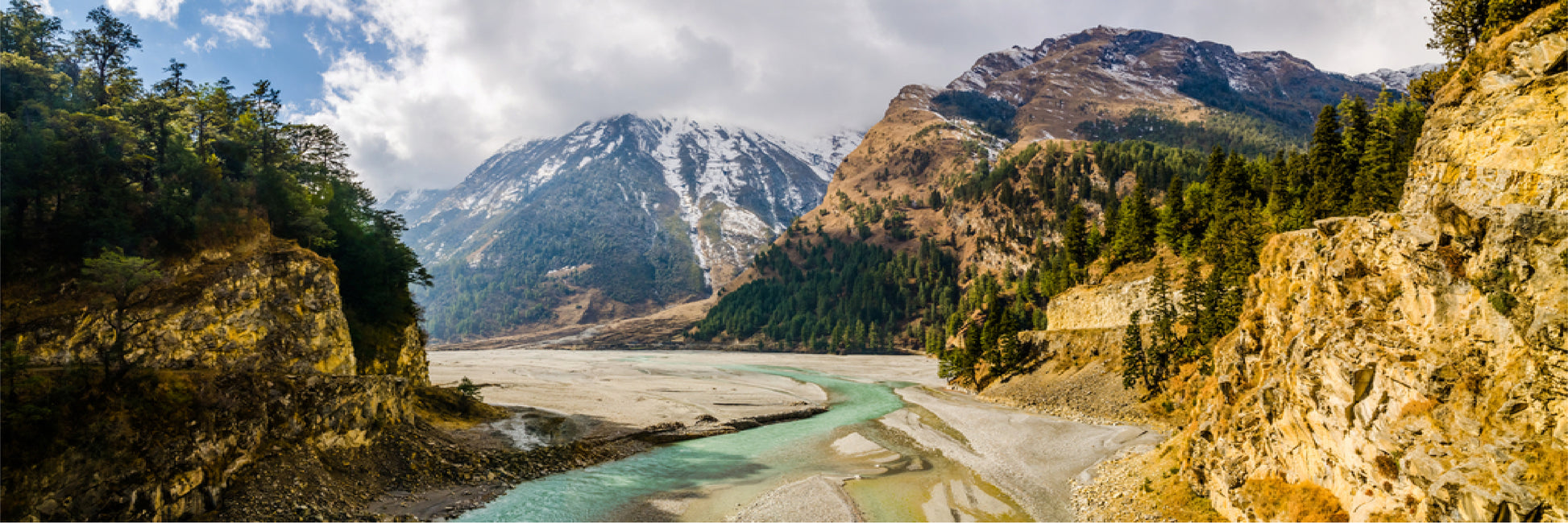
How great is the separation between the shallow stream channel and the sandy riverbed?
0.12 m

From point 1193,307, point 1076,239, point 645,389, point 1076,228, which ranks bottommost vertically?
point 645,389

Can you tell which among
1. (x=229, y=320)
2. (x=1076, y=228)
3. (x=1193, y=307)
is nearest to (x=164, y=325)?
(x=229, y=320)

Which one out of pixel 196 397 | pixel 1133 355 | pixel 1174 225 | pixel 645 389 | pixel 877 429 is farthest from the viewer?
pixel 645 389

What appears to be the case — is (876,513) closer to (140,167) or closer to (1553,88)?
(1553,88)

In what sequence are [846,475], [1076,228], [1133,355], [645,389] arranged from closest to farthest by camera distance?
[846,475], [1133,355], [645,389], [1076,228]

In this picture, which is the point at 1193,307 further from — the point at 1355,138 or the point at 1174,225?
the point at 1355,138

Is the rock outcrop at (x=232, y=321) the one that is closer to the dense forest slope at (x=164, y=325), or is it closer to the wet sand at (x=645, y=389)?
the dense forest slope at (x=164, y=325)

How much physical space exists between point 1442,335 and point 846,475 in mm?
23929

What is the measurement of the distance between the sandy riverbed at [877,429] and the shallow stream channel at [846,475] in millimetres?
122

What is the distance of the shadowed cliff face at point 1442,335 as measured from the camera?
11531 mm

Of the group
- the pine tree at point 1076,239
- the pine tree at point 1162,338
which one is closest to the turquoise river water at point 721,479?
the pine tree at point 1162,338

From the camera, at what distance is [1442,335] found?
1330cm

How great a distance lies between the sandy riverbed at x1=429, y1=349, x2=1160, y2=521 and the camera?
27.0 m

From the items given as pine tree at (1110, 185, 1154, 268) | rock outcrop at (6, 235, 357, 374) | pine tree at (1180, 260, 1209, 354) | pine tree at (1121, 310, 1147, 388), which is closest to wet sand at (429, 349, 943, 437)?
rock outcrop at (6, 235, 357, 374)
